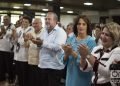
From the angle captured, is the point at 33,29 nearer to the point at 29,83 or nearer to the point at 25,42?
the point at 25,42

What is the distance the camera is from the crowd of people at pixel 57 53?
9.11 ft

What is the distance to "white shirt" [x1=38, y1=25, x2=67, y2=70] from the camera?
4613 millimetres

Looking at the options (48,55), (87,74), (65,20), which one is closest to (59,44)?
(48,55)

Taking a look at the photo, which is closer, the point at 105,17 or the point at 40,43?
the point at 40,43

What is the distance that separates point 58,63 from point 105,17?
13.3 metres

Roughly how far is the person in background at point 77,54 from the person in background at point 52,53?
0.98 metres

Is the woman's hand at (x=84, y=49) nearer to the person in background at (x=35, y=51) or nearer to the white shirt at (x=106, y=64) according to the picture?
the white shirt at (x=106, y=64)

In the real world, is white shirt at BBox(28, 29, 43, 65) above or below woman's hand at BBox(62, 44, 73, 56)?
below

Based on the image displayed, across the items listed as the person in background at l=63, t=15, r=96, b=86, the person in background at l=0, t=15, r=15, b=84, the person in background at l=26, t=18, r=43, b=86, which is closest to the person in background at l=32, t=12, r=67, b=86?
the person in background at l=26, t=18, r=43, b=86

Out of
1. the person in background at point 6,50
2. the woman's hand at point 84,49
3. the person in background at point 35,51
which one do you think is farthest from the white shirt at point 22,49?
the woman's hand at point 84,49

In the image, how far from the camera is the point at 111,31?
9.07 feet

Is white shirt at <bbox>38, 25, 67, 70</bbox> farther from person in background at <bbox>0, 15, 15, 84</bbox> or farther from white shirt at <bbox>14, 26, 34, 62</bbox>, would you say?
person in background at <bbox>0, 15, 15, 84</bbox>

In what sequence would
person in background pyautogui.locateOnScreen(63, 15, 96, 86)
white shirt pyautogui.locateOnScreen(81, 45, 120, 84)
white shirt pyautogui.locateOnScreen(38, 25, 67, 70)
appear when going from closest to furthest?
white shirt pyautogui.locateOnScreen(81, 45, 120, 84), person in background pyautogui.locateOnScreen(63, 15, 96, 86), white shirt pyautogui.locateOnScreen(38, 25, 67, 70)

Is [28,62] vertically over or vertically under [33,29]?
under
